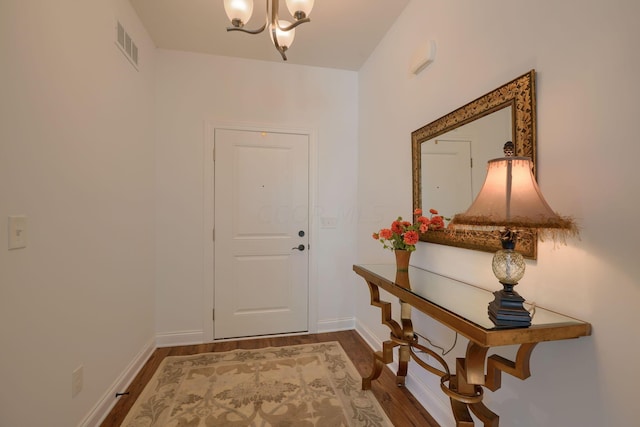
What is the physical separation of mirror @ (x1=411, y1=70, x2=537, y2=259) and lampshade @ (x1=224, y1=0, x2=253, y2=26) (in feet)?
3.98

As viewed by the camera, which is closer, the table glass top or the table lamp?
the table lamp

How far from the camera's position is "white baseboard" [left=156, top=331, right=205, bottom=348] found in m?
2.66

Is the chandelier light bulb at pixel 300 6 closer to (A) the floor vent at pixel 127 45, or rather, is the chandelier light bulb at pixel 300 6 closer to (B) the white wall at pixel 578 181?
(B) the white wall at pixel 578 181

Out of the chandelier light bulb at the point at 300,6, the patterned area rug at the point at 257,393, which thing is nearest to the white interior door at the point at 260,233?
the patterned area rug at the point at 257,393

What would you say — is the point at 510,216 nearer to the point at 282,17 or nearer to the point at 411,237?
the point at 411,237

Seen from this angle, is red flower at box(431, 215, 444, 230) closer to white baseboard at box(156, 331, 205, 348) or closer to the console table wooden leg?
the console table wooden leg

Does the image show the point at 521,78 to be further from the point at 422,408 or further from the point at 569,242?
the point at 422,408

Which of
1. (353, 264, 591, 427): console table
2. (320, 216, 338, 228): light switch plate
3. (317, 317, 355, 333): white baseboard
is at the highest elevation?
(320, 216, 338, 228): light switch plate

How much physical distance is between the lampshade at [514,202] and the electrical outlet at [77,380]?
203 cm

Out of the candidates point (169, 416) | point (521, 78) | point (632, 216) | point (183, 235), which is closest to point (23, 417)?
point (169, 416)

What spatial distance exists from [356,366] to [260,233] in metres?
1.48

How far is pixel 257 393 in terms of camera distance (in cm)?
196

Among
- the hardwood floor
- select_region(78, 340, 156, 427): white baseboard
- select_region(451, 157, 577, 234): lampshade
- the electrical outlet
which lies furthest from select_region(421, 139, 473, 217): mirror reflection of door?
select_region(78, 340, 156, 427): white baseboard

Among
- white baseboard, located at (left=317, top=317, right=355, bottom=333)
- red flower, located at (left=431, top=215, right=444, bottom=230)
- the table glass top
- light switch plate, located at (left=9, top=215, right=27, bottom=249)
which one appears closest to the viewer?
the table glass top
